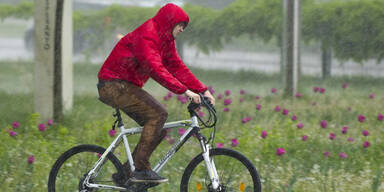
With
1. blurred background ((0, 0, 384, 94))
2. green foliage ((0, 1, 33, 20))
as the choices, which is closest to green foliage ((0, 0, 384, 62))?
blurred background ((0, 0, 384, 94))

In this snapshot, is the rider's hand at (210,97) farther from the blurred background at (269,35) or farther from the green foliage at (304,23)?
the green foliage at (304,23)

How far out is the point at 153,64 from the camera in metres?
Answer: 3.65

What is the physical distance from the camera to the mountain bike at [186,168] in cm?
378

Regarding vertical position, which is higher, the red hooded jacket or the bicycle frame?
the red hooded jacket

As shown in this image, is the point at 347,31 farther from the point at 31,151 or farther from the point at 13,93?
the point at 31,151

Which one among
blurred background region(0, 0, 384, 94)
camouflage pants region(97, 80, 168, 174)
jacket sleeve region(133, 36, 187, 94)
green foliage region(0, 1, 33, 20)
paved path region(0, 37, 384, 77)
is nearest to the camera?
jacket sleeve region(133, 36, 187, 94)

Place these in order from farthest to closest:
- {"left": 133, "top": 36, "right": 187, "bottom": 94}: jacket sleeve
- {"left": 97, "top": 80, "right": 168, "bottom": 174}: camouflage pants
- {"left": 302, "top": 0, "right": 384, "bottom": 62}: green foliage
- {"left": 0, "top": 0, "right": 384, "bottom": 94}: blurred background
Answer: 1. {"left": 0, "top": 0, "right": 384, "bottom": 94}: blurred background
2. {"left": 302, "top": 0, "right": 384, "bottom": 62}: green foliage
3. {"left": 97, "top": 80, "right": 168, "bottom": 174}: camouflage pants
4. {"left": 133, "top": 36, "right": 187, "bottom": 94}: jacket sleeve

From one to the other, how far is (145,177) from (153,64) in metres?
0.78

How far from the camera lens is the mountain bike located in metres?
3.78

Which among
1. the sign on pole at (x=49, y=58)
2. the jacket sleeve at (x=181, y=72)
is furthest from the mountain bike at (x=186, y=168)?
the sign on pole at (x=49, y=58)

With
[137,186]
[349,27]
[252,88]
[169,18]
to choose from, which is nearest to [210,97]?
[169,18]

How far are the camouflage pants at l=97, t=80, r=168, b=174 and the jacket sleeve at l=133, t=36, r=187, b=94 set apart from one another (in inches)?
8.9

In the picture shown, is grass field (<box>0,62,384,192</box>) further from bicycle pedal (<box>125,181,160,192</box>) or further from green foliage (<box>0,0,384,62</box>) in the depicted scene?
green foliage (<box>0,0,384,62</box>)

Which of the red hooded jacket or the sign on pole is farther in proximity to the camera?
the sign on pole
